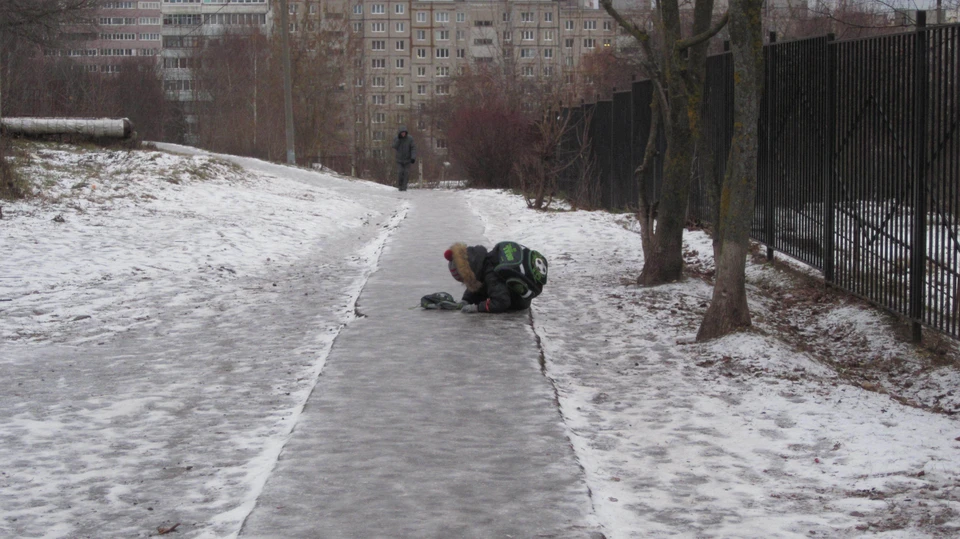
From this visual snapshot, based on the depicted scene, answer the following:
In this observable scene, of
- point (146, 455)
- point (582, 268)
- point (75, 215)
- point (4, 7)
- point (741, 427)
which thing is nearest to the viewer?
point (146, 455)

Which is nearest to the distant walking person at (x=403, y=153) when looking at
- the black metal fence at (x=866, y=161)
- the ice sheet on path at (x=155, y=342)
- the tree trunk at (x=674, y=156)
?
the ice sheet on path at (x=155, y=342)

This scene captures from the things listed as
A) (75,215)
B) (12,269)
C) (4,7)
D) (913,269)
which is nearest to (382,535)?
(913,269)

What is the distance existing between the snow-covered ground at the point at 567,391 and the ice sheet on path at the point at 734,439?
0.06 ft

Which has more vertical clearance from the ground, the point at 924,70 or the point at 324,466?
the point at 924,70

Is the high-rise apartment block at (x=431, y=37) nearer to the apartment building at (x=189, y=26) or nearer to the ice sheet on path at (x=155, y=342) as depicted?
the apartment building at (x=189, y=26)

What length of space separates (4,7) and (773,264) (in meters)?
18.9

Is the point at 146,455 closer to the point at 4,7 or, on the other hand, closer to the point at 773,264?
the point at 773,264

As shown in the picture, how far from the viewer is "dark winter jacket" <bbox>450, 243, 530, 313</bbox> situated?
9359 mm

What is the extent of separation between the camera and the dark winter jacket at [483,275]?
9359mm

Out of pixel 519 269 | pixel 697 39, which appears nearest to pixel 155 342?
pixel 519 269

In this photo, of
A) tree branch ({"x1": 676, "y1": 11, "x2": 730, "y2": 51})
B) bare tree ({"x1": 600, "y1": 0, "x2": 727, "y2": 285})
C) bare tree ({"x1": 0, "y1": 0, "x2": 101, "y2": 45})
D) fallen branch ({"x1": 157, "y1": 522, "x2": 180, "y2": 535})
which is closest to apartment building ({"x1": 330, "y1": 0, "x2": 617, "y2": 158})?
bare tree ({"x1": 0, "y1": 0, "x2": 101, "y2": 45})

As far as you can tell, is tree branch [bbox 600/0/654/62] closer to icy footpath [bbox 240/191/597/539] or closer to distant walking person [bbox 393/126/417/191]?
icy footpath [bbox 240/191/597/539]

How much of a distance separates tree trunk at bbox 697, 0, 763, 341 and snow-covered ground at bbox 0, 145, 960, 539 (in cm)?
30

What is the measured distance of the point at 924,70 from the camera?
7.95 metres
